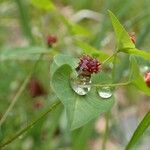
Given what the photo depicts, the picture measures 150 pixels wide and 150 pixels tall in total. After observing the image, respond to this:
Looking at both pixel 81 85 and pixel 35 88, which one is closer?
pixel 81 85

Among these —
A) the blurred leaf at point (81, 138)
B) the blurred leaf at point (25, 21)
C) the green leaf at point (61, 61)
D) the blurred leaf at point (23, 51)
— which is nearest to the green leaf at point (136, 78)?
the green leaf at point (61, 61)

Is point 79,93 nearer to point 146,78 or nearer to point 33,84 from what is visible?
point 146,78

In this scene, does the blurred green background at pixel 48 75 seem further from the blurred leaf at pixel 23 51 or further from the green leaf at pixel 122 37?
the green leaf at pixel 122 37

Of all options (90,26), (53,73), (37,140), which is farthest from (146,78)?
(90,26)

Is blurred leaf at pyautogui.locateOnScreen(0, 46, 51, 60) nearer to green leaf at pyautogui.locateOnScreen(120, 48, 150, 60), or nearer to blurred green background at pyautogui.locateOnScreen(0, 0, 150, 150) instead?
blurred green background at pyautogui.locateOnScreen(0, 0, 150, 150)

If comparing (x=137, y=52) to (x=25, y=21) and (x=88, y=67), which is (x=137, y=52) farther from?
(x=25, y=21)

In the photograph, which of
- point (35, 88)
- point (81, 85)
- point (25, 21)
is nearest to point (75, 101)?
point (81, 85)

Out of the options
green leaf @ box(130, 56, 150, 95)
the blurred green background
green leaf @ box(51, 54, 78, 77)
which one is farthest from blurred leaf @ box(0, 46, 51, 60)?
green leaf @ box(130, 56, 150, 95)
